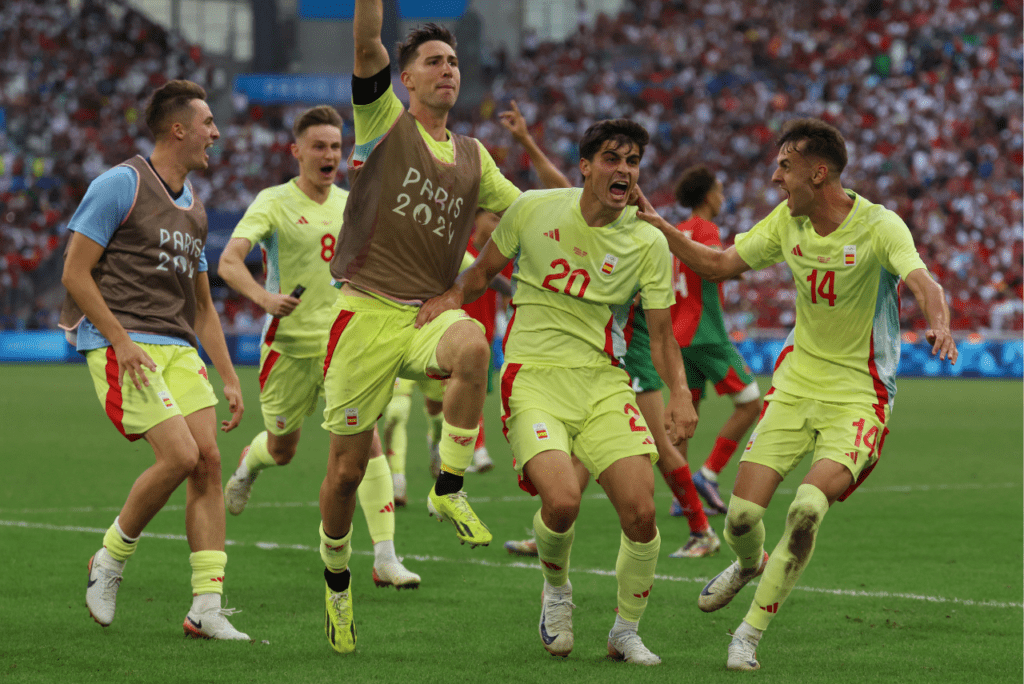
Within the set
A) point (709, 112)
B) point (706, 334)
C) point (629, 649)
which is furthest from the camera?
point (709, 112)

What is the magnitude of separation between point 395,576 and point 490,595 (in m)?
A: 0.56

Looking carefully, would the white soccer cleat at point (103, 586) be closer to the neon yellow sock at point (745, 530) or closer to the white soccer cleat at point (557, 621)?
the white soccer cleat at point (557, 621)

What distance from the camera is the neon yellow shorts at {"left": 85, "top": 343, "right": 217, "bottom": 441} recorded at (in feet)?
17.5

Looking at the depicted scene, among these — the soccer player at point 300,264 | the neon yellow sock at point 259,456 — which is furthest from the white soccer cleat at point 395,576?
the neon yellow sock at point 259,456

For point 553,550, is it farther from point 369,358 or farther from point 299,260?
point 299,260

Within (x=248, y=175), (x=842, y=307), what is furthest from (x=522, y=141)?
(x=248, y=175)

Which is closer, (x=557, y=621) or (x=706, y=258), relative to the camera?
(x=557, y=621)

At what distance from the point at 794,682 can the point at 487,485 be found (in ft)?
20.4

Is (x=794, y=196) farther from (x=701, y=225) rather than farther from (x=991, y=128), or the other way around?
(x=991, y=128)

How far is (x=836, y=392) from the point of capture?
5.47 meters

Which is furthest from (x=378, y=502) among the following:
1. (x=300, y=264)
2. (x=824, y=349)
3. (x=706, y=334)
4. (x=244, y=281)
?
(x=706, y=334)

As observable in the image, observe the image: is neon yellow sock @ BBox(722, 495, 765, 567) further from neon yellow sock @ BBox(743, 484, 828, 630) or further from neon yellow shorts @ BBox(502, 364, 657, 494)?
neon yellow shorts @ BBox(502, 364, 657, 494)

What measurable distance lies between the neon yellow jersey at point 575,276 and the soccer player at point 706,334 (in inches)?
126

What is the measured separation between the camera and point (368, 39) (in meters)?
4.82
